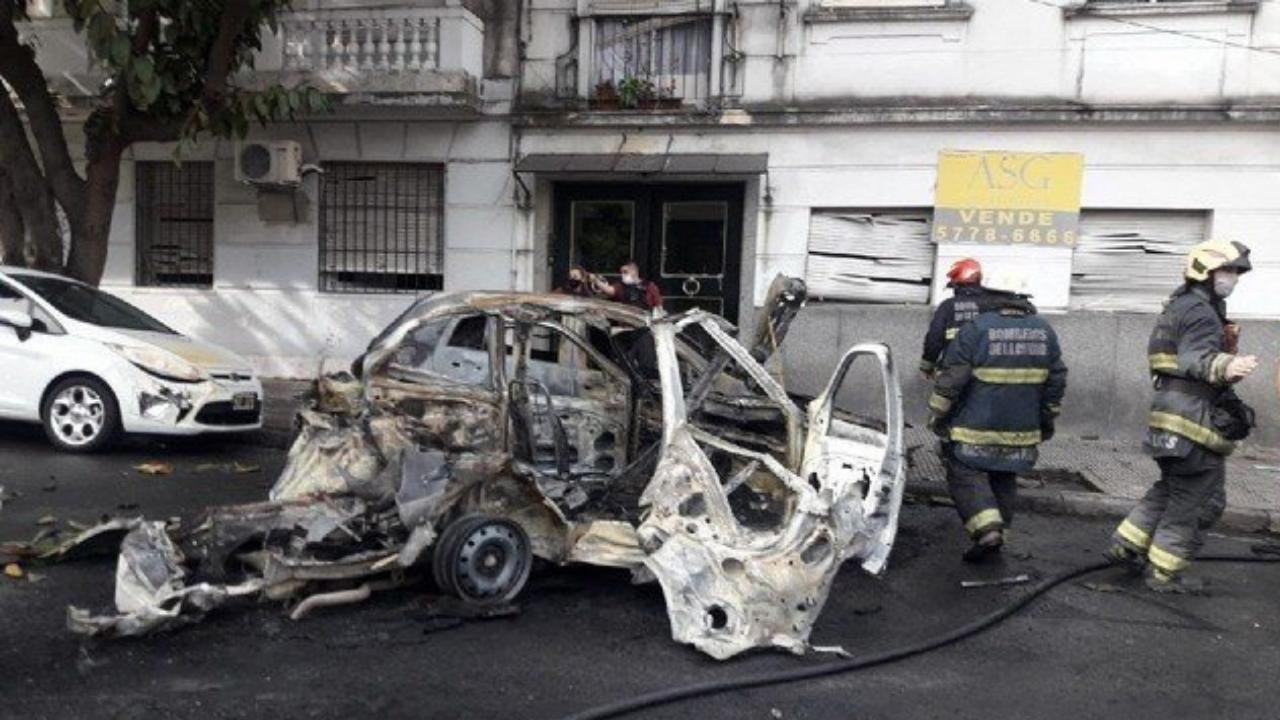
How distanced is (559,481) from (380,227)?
744 cm

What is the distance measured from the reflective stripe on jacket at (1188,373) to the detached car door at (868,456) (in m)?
1.39

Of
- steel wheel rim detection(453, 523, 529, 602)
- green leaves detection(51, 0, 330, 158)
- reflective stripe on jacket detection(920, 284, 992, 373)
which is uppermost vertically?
green leaves detection(51, 0, 330, 158)

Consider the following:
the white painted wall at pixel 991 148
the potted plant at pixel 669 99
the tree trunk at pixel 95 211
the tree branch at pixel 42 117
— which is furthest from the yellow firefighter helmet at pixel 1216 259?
the tree branch at pixel 42 117

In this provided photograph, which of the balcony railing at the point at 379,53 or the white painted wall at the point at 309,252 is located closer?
the balcony railing at the point at 379,53

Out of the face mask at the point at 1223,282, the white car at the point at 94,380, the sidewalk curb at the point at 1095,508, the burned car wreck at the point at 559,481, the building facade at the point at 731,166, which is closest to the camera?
the burned car wreck at the point at 559,481

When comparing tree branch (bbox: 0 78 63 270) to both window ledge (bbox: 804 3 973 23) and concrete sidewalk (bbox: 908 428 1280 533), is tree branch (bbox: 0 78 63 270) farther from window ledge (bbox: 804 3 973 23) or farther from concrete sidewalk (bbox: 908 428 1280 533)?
concrete sidewalk (bbox: 908 428 1280 533)

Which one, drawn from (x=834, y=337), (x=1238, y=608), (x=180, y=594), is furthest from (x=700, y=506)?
A: (x=834, y=337)

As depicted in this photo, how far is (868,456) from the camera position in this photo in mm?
5262

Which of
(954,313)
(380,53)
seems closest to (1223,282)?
(954,313)

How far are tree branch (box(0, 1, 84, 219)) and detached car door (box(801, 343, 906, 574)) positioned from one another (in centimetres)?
805

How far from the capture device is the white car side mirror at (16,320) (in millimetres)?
7707

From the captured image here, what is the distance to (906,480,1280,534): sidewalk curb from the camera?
22.5 ft

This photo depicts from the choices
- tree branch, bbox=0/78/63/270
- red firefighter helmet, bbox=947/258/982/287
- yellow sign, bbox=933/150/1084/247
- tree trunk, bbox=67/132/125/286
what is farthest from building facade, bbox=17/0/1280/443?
red firefighter helmet, bbox=947/258/982/287

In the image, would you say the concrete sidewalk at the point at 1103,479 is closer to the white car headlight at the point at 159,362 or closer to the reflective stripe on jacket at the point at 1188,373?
the reflective stripe on jacket at the point at 1188,373
